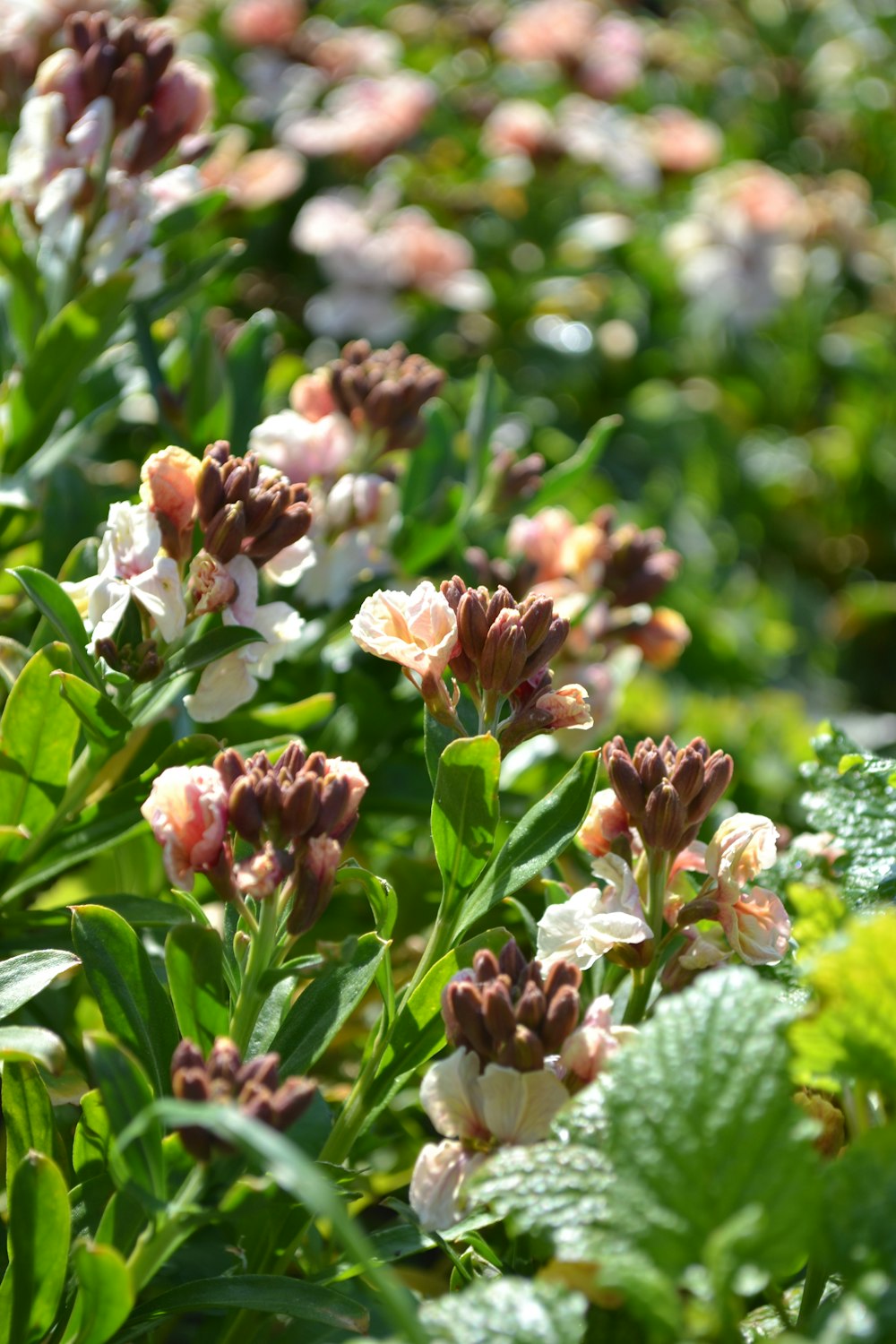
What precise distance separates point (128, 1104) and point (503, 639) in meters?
0.34

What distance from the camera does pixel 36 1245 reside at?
0.73m

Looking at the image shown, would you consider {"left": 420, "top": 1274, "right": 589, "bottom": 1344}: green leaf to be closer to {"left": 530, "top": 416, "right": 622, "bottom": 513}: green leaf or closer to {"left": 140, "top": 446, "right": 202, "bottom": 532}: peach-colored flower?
{"left": 140, "top": 446, "right": 202, "bottom": 532}: peach-colored flower

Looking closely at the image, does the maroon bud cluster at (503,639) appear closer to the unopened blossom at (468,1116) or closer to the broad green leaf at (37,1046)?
the unopened blossom at (468,1116)

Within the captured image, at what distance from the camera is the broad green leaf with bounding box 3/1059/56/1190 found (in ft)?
2.64

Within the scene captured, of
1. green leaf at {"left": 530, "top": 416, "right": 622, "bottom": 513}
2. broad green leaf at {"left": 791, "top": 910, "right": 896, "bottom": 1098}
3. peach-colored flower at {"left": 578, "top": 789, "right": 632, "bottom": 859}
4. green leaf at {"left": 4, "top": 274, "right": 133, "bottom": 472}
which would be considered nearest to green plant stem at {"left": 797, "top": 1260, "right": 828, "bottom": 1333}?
broad green leaf at {"left": 791, "top": 910, "right": 896, "bottom": 1098}

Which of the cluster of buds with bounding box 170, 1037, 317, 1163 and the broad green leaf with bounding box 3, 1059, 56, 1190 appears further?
the broad green leaf with bounding box 3, 1059, 56, 1190

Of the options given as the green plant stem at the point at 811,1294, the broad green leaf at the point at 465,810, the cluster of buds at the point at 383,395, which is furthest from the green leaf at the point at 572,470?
the green plant stem at the point at 811,1294

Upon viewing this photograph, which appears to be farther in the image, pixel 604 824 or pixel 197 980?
pixel 604 824

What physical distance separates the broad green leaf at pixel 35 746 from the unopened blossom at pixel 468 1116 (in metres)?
0.36

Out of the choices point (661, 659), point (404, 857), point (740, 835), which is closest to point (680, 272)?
point (661, 659)

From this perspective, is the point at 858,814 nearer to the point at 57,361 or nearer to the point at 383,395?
the point at 383,395

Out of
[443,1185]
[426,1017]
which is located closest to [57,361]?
[426,1017]

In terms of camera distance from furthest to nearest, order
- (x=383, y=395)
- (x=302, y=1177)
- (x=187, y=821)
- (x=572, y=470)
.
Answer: (x=572, y=470) → (x=383, y=395) → (x=187, y=821) → (x=302, y=1177)

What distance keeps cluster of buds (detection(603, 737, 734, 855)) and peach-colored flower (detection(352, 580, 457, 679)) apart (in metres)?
0.13
